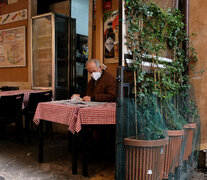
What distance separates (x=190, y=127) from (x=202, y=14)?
5.23 ft

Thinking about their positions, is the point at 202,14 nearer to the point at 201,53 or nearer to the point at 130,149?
the point at 201,53

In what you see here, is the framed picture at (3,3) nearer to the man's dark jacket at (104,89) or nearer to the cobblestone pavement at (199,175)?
the man's dark jacket at (104,89)

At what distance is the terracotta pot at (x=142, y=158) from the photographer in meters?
2.38

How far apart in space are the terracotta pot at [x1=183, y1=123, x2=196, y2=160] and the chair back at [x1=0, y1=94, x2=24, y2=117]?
294cm

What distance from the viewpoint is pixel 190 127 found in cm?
322

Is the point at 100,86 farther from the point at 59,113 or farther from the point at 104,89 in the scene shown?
the point at 59,113

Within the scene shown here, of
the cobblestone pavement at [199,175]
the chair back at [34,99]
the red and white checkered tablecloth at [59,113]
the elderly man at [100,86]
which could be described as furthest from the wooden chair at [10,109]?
the cobblestone pavement at [199,175]

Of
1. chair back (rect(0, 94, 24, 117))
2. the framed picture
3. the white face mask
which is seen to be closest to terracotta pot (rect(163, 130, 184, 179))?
the white face mask

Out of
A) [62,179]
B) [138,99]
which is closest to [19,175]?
[62,179]

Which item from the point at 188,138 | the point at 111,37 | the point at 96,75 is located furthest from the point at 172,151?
the point at 111,37

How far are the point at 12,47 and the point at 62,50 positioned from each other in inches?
79.2

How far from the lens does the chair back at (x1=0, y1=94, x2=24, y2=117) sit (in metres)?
4.43

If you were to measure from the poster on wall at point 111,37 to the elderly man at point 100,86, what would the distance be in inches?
27.0

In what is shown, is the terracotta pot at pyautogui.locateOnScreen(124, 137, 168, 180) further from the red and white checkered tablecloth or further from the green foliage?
the red and white checkered tablecloth
